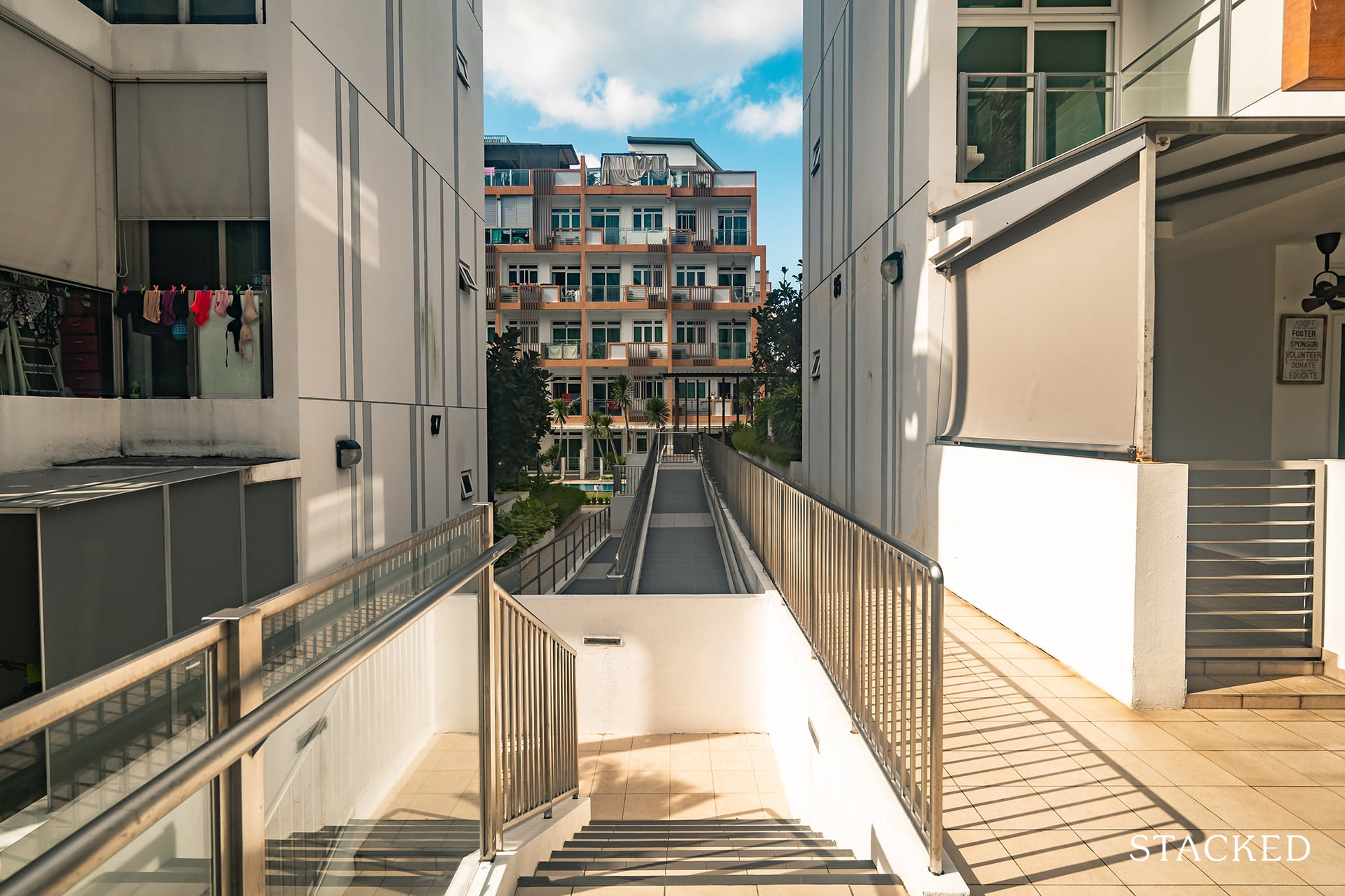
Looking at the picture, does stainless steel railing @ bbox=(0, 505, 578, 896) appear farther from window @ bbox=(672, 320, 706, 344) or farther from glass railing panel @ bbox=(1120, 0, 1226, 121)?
window @ bbox=(672, 320, 706, 344)

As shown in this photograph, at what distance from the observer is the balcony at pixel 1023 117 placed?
296 inches

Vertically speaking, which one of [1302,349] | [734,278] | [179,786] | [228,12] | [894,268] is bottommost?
[179,786]

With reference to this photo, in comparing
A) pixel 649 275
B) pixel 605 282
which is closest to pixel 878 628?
pixel 649 275

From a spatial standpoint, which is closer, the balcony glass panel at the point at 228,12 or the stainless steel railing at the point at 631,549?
the balcony glass panel at the point at 228,12

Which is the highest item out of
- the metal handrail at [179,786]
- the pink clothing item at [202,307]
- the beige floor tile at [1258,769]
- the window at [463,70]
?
the window at [463,70]

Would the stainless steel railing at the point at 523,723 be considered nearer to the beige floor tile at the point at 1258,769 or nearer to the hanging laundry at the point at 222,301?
the beige floor tile at the point at 1258,769

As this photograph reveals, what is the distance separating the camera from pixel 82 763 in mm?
995

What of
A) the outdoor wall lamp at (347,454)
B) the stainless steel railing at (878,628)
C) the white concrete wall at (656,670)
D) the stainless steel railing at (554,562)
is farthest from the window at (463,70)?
the stainless steel railing at (878,628)

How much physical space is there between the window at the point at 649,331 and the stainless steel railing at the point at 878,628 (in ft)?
114

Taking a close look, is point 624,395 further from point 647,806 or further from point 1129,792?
point 1129,792

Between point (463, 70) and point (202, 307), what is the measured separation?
9689 mm

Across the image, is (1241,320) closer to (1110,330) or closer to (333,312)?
(1110,330)

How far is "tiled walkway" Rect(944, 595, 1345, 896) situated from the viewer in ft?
9.23

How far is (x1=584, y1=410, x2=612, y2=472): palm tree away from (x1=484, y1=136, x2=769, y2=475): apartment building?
0.94 feet
